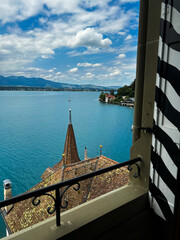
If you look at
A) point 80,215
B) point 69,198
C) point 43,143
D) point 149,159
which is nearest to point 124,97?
point 43,143

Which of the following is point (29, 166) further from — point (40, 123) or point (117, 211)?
point (117, 211)

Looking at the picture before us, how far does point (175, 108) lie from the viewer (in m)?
1.70

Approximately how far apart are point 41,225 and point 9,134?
162ft

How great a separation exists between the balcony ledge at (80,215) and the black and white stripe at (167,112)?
14.2 inches

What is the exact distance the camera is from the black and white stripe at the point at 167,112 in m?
1.65

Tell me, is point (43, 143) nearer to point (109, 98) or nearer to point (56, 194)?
point (56, 194)

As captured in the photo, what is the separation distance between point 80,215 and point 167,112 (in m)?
1.30

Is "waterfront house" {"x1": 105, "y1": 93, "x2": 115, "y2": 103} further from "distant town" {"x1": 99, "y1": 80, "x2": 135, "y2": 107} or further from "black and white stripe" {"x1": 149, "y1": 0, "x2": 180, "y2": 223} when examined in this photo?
"black and white stripe" {"x1": 149, "y1": 0, "x2": 180, "y2": 223}

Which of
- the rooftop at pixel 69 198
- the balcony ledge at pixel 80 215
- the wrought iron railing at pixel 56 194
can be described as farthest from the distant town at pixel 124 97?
the wrought iron railing at pixel 56 194

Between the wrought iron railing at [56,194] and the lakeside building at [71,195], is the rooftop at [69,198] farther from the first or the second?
the wrought iron railing at [56,194]

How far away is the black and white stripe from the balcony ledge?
36 cm

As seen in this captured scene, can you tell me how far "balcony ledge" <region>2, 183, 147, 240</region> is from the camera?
156cm

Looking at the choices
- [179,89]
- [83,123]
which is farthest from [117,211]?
[83,123]

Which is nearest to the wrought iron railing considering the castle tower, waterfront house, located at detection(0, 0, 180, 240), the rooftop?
waterfront house, located at detection(0, 0, 180, 240)
